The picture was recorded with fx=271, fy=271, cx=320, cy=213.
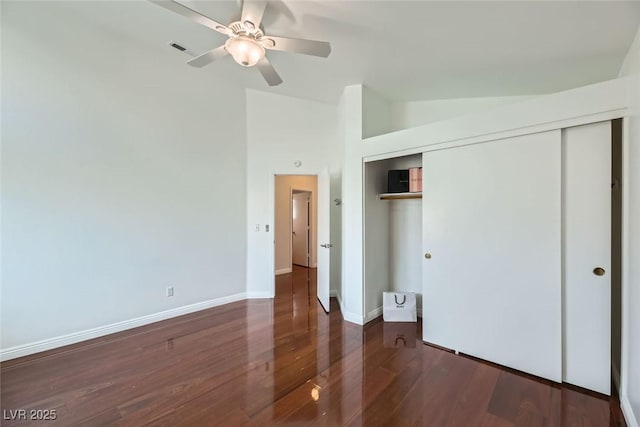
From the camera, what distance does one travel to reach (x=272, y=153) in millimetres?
4141

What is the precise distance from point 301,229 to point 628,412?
577cm

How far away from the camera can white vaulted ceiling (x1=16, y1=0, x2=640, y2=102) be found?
194 cm

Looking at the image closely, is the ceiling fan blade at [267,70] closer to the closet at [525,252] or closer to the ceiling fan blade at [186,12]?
the ceiling fan blade at [186,12]

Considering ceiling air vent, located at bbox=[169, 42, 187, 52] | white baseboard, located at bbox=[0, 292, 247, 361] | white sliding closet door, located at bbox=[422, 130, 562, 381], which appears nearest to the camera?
white sliding closet door, located at bbox=[422, 130, 562, 381]

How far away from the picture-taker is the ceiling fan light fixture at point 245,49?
1955 mm

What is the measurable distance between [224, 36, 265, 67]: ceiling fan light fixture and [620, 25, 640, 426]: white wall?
96.8 inches

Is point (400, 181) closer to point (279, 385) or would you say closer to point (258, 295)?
point (279, 385)

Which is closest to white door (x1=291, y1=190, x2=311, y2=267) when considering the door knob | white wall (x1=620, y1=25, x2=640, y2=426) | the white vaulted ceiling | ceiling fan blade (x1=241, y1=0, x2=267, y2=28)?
the white vaulted ceiling

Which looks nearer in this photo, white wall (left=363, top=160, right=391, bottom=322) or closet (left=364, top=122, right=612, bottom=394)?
closet (left=364, top=122, right=612, bottom=394)

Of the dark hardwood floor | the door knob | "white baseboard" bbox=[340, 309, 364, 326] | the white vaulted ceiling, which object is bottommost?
the dark hardwood floor

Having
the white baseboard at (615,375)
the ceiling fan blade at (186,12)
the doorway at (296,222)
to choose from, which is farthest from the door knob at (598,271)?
the doorway at (296,222)

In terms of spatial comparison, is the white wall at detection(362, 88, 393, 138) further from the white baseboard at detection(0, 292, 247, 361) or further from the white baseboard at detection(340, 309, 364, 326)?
the white baseboard at detection(0, 292, 247, 361)

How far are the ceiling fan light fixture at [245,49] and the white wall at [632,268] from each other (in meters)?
Answer: 2.46

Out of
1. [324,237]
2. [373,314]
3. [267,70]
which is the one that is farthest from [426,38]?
[373,314]
